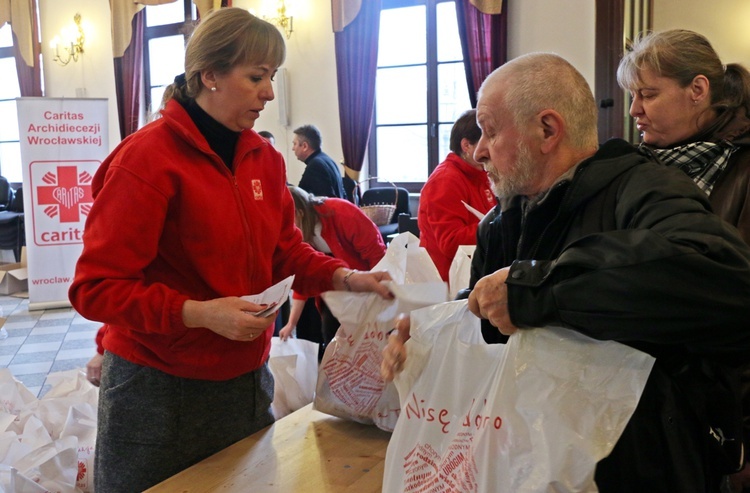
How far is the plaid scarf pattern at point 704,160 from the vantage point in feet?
4.57

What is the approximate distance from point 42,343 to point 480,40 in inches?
183

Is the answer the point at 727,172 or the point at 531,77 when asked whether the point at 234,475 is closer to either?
the point at 531,77

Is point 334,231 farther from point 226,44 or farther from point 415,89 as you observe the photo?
point 415,89

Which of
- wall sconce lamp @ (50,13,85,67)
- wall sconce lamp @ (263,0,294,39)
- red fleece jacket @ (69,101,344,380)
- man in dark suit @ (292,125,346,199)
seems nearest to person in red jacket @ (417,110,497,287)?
red fleece jacket @ (69,101,344,380)

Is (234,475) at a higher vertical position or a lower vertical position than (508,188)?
lower

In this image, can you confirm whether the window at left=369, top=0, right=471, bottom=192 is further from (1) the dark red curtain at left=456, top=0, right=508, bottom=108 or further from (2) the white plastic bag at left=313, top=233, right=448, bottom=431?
(2) the white plastic bag at left=313, top=233, right=448, bottom=431

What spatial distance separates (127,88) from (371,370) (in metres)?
8.48

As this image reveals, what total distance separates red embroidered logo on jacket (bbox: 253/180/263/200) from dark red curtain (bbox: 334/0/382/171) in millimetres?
5862

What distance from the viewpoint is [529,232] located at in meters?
1.08

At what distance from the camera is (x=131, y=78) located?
8.86m

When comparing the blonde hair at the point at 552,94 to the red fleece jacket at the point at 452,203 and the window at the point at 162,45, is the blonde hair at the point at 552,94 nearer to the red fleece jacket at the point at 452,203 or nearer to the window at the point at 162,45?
the red fleece jacket at the point at 452,203

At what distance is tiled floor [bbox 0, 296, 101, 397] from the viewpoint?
434 cm

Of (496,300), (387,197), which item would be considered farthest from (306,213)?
(387,197)

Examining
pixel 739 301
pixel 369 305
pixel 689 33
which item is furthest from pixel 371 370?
pixel 689 33
